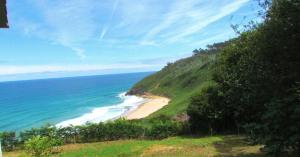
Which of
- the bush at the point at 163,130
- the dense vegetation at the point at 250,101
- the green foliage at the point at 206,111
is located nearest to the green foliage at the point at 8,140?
the dense vegetation at the point at 250,101

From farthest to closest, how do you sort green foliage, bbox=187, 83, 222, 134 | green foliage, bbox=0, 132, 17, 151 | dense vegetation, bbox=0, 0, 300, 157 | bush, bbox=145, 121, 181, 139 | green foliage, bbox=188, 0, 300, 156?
green foliage, bbox=0, 132, 17, 151
bush, bbox=145, 121, 181, 139
green foliage, bbox=187, 83, 222, 134
dense vegetation, bbox=0, 0, 300, 157
green foliage, bbox=188, 0, 300, 156

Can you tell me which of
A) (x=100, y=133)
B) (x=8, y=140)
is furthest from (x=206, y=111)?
(x=8, y=140)

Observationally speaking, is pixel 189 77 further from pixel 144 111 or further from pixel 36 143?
pixel 36 143

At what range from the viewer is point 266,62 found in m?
15.9

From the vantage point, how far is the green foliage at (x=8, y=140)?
3631cm

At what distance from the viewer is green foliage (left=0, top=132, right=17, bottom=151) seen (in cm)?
3631

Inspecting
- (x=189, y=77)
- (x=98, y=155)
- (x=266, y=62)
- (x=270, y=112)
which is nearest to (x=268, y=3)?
(x=266, y=62)

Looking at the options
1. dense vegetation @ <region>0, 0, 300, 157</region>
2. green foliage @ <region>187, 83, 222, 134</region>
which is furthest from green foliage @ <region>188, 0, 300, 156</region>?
green foliage @ <region>187, 83, 222, 134</region>

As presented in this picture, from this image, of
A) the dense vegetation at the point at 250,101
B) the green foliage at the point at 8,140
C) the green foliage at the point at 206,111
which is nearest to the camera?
the dense vegetation at the point at 250,101

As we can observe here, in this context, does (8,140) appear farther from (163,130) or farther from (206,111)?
(206,111)

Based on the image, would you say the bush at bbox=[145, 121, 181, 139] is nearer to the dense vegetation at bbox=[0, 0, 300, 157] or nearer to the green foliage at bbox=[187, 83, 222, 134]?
the dense vegetation at bbox=[0, 0, 300, 157]

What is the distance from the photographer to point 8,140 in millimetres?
36500

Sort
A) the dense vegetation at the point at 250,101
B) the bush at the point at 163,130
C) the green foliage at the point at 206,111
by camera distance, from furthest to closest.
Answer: the bush at the point at 163,130 < the green foliage at the point at 206,111 < the dense vegetation at the point at 250,101

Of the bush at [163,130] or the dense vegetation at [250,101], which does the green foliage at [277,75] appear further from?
the bush at [163,130]
